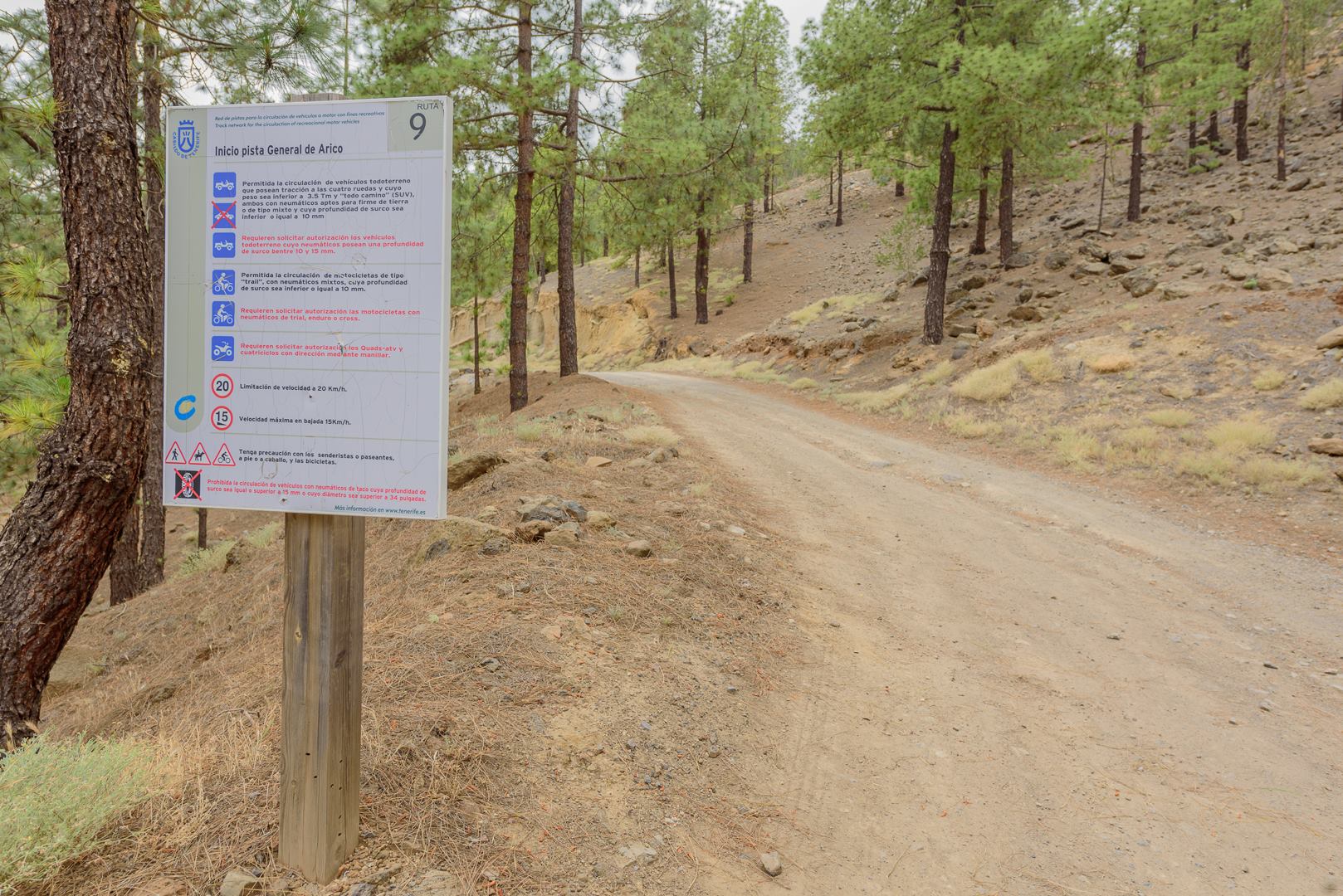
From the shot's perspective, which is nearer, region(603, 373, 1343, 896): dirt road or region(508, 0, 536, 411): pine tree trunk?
region(603, 373, 1343, 896): dirt road

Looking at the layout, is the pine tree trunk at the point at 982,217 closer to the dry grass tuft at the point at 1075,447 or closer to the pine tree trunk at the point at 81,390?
the dry grass tuft at the point at 1075,447

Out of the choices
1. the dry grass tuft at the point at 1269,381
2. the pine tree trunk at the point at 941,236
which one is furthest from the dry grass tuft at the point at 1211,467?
the pine tree trunk at the point at 941,236

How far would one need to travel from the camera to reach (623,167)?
527 inches

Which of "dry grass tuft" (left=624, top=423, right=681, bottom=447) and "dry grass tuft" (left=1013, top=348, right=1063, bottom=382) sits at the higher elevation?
"dry grass tuft" (left=1013, top=348, right=1063, bottom=382)

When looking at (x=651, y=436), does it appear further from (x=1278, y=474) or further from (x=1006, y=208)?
(x=1006, y=208)

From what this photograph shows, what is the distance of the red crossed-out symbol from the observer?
250cm

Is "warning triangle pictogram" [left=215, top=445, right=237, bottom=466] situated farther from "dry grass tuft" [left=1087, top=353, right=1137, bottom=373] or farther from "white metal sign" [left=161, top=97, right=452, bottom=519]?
"dry grass tuft" [left=1087, top=353, right=1137, bottom=373]

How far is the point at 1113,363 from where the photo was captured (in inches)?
507

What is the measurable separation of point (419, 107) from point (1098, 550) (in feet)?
24.8

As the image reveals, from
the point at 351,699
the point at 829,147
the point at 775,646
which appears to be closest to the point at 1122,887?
the point at 775,646

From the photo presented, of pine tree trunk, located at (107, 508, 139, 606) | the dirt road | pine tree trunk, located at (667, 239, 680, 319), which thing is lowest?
pine tree trunk, located at (107, 508, 139, 606)

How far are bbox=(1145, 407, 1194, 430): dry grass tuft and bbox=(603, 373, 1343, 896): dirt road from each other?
120 inches

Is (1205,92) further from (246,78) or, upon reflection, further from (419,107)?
(419,107)

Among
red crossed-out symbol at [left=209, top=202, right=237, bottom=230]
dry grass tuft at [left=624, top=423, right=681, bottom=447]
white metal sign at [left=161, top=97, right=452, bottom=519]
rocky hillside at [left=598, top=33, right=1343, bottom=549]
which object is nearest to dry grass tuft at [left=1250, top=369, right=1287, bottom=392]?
rocky hillside at [left=598, top=33, right=1343, bottom=549]
